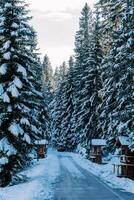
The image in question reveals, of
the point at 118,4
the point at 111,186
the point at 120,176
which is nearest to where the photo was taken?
the point at 111,186

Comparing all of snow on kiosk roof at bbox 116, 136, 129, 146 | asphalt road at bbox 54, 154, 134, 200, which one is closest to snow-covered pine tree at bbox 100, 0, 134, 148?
snow on kiosk roof at bbox 116, 136, 129, 146

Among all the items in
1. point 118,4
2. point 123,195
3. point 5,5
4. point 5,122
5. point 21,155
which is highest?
point 118,4

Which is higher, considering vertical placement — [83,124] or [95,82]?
[95,82]

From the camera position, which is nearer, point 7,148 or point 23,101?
point 7,148

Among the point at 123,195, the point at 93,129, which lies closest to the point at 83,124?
the point at 93,129

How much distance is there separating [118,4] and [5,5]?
48.0 feet

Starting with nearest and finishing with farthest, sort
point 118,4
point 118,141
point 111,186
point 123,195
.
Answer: point 123,195 < point 111,186 < point 118,141 < point 118,4

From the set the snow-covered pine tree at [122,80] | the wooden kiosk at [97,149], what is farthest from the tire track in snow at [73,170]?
the snow-covered pine tree at [122,80]

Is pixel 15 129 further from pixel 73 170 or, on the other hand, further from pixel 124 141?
pixel 73 170

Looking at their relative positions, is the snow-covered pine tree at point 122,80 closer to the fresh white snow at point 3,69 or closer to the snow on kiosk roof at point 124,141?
the snow on kiosk roof at point 124,141

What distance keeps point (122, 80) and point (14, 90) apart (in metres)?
10.4

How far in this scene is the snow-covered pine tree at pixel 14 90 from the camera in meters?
26.2

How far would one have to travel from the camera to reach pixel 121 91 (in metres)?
33.8

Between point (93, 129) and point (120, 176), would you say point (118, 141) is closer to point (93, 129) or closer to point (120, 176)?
point (120, 176)
